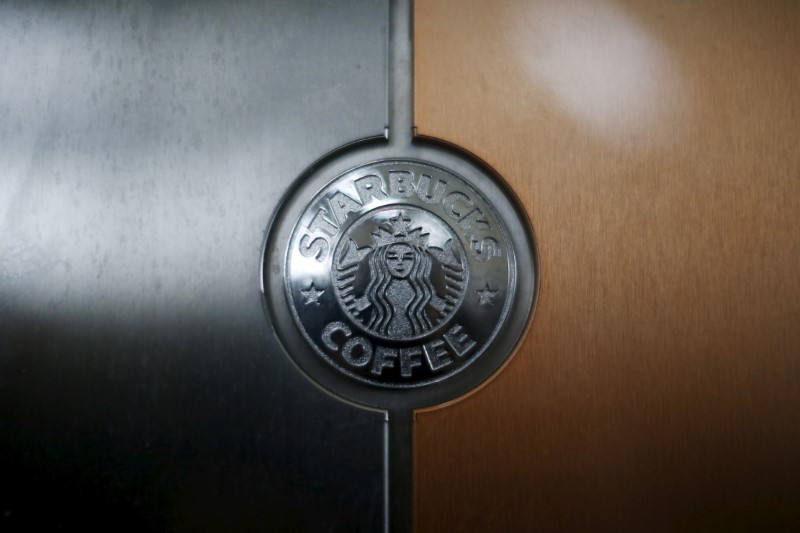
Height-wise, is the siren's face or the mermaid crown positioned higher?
the mermaid crown

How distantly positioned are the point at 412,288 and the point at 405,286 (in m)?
0.02

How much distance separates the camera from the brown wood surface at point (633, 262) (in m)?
1.66

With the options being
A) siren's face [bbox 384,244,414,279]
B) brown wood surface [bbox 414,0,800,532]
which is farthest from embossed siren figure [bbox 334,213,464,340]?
brown wood surface [bbox 414,0,800,532]

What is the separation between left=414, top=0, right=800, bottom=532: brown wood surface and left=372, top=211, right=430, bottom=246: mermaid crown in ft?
0.85

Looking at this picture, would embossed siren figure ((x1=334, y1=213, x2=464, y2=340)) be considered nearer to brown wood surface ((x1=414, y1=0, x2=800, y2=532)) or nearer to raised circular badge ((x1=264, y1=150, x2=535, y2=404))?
raised circular badge ((x1=264, y1=150, x2=535, y2=404))

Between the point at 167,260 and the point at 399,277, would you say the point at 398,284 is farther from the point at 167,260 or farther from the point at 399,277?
the point at 167,260

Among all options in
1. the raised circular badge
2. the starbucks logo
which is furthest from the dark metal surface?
the starbucks logo

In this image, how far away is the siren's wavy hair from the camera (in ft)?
5.56

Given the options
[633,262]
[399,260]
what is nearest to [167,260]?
[399,260]

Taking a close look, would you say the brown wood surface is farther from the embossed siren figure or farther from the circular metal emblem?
the embossed siren figure

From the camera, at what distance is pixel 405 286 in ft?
5.58

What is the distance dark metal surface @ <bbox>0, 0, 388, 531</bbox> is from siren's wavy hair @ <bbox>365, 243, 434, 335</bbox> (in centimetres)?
25

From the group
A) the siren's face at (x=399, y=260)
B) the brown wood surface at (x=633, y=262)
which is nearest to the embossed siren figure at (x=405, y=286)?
the siren's face at (x=399, y=260)

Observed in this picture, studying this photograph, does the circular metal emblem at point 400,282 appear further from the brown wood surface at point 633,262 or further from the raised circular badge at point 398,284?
the brown wood surface at point 633,262
